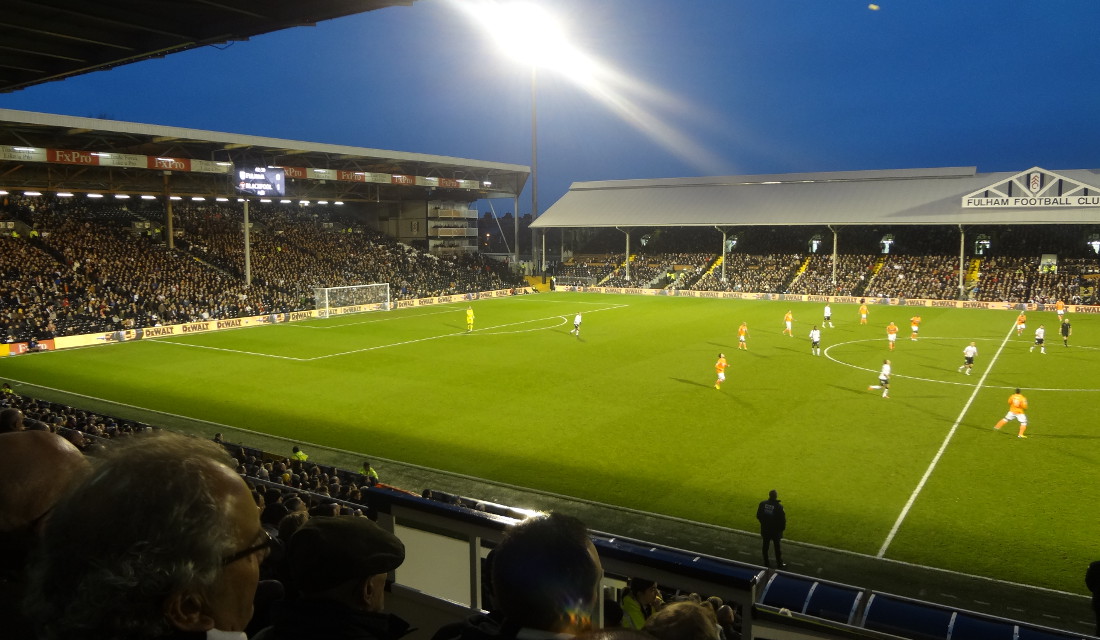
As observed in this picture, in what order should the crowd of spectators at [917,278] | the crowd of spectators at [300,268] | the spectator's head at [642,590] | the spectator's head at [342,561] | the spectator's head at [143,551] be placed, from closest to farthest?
the spectator's head at [143,551]
the spectator's head at [342,561]
the spectator's head at [642,590]
the crowd of spectators at [300,268]
the crowd of spectators at [917,278]

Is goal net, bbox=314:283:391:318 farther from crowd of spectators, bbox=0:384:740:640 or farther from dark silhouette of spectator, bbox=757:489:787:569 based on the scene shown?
crowd of spectators, bbox=0:384:740:640

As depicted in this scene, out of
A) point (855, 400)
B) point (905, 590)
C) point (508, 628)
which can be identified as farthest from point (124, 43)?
point (855, 400)

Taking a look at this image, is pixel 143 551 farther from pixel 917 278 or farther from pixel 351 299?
pixel 917 278

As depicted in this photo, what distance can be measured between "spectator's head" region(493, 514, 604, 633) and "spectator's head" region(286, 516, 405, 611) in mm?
404

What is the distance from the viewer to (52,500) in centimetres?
228

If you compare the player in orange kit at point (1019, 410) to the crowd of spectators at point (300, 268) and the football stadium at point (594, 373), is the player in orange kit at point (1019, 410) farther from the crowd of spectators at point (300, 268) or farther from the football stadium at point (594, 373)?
the crowd of spectators at point (300, 268)

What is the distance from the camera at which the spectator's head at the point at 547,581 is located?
221cm

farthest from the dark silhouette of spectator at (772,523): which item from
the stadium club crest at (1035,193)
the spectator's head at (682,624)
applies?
the stadium club crest at (1035,193)

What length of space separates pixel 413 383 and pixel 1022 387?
20602mm

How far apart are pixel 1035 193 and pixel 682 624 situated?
6048 centimetres

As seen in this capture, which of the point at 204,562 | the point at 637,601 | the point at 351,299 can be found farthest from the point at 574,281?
the point at 204,562

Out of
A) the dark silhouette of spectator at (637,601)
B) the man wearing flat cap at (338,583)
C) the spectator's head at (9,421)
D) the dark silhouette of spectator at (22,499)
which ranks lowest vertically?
the dark silhouette of spectator at (637,601)

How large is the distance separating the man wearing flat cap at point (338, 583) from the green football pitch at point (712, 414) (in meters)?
12.0

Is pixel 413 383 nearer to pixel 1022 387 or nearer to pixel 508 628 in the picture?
pixel 1022 387
